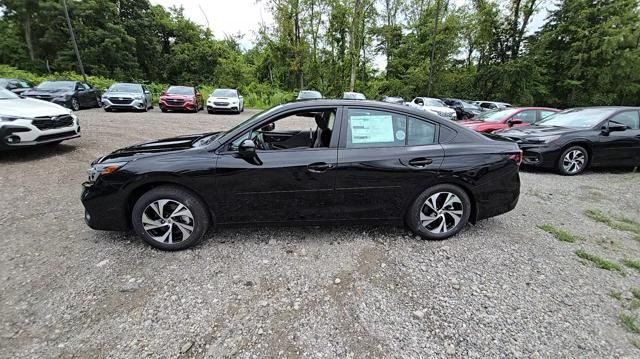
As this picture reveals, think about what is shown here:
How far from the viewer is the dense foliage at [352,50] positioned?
83.1 feet

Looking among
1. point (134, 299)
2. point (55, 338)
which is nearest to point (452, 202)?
point (134, 299)

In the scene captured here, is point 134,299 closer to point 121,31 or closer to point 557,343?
point 557,343

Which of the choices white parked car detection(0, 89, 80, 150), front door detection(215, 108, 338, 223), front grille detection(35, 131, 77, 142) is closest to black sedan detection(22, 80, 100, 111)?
white parked car detection(0, 89, 80, 150)

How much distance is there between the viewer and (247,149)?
2639 mm

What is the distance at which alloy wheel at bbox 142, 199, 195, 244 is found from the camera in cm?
276

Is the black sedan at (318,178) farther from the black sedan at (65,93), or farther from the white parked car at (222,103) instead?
the black sedan at (65,93)

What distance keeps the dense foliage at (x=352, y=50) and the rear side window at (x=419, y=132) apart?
A: 21103 mm

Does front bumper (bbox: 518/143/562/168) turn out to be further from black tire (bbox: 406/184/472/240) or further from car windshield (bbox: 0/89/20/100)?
car windshield (bbox: 0/89/20/100)

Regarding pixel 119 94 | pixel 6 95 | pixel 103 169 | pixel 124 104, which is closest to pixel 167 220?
pixel 103 169

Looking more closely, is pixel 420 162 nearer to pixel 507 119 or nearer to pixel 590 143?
pixel 590 143

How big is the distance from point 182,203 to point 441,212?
8.42 feet

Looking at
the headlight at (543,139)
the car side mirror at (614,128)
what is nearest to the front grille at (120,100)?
the headlight at (543,139)

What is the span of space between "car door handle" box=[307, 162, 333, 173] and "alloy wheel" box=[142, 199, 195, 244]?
1.20 m

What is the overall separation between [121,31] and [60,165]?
31.0m
